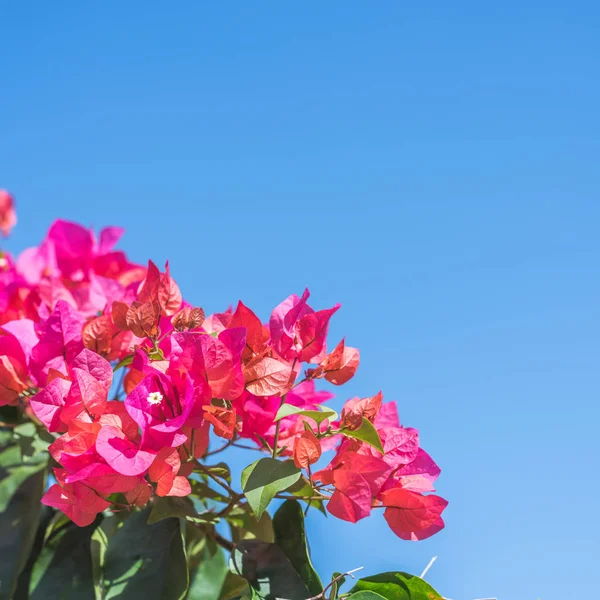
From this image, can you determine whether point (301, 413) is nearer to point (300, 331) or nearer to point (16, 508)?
point (300, 331)

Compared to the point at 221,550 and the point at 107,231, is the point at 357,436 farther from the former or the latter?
the point at 107,231

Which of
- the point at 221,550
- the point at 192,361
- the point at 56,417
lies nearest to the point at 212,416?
the point at 192,361

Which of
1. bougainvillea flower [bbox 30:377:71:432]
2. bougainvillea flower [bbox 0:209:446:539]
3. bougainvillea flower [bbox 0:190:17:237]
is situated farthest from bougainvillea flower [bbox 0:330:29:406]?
bougainvillea flower [bbox 0:190:17:237]

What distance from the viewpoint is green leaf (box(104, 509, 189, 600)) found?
71 centimetres

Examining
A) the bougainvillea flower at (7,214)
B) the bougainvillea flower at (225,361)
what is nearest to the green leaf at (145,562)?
the bougainvillea flower at (225,361)

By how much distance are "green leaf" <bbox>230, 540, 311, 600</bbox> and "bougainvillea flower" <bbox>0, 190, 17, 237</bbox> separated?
1.23 metres

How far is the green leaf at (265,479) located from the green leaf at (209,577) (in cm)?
22

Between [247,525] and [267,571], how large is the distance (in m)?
0.05

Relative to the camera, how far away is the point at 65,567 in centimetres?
77

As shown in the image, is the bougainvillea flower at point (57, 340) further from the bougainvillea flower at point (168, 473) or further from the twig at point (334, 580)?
the twig at point (334, 580)

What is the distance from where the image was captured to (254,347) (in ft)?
2.22

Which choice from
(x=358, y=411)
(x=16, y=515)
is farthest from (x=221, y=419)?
(x=16, y=515)

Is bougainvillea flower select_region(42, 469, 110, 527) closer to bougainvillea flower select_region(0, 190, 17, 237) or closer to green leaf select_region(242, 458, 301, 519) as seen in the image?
green leaf select_region(242, 458, 301, 519)

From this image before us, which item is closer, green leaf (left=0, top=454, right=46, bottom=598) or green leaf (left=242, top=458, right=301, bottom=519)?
green leaf (left=242, top=458, right=301, bottom=519)
